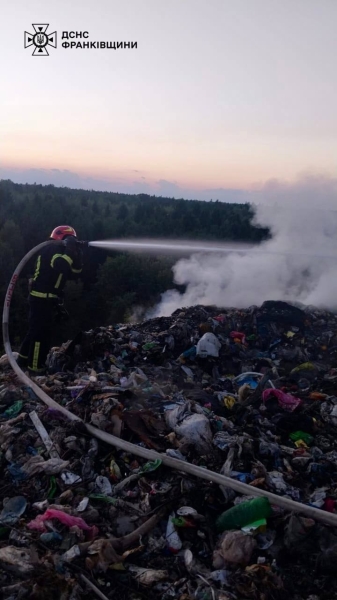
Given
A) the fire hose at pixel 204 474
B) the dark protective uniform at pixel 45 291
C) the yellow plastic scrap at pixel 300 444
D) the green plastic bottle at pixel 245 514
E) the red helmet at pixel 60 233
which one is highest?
the red helmet at pixel 60 233

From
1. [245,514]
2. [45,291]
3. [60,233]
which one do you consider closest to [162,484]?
[245,514]

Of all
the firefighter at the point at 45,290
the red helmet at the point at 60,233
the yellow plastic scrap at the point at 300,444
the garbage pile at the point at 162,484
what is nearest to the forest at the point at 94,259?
the red helmet at the point at 60,233

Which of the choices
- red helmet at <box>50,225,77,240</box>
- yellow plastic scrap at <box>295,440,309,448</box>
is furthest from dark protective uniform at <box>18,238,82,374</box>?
yellow plastic scrap at <box>295,440,309,448</box>

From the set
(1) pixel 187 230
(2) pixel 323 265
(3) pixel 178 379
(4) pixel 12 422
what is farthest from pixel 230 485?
(1) pixel 187 230

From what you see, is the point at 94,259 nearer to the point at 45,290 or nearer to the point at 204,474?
the point at 45,290

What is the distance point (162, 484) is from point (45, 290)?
3.82 m

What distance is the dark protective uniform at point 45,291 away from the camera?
6781 mm

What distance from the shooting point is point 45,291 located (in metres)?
6.91

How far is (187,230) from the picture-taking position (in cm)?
3869

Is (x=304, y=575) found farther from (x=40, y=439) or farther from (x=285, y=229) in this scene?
(x=285, y=229)

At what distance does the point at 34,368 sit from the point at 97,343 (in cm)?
101

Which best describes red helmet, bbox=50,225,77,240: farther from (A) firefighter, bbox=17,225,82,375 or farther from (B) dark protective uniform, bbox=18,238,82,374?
(B) dark protective uniform, bbox=18,238,82,374

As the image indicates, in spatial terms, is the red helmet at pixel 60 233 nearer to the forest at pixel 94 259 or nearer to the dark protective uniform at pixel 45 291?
the dark protective uniform at pixel 45 291

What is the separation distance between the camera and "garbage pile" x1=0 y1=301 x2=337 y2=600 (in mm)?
3168
